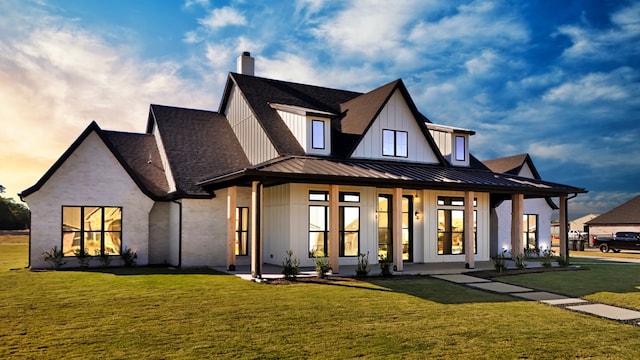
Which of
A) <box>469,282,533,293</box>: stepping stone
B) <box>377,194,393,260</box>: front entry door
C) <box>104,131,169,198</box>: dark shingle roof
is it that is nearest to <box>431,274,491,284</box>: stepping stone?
<box>469,282,533,293</box>: stepping stone

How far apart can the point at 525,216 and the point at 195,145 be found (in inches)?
722

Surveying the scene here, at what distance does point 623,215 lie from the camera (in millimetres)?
41531

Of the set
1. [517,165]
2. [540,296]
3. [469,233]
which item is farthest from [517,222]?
[517,165]

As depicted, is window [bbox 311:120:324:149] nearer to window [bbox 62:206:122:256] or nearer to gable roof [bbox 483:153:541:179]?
window [bbox 62:206:122:256]

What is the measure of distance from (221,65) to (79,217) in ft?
37.3

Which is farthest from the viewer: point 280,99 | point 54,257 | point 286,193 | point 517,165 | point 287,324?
point 517,165

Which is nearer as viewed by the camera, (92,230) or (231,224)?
(231,224)

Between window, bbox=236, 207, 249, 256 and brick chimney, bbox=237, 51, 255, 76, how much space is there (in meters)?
9.10

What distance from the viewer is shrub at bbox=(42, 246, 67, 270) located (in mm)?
17531

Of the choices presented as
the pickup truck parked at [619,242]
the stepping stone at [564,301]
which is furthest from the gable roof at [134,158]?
the pickup truck parked at [619,242]

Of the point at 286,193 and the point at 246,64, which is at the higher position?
the point at 246,64

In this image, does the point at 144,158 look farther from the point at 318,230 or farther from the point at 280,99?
the point at 318,230

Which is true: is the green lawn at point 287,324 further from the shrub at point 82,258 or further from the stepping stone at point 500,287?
the shrub at point 82,258

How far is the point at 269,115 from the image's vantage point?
2089 cm
